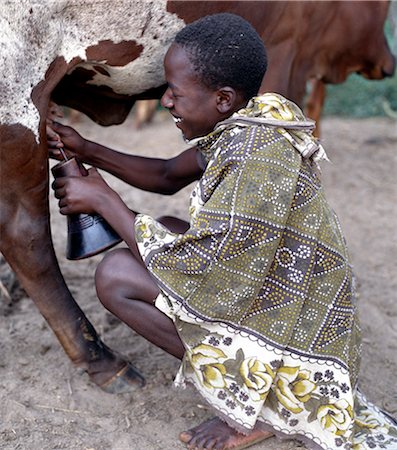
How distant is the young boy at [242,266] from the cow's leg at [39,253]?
0.15m

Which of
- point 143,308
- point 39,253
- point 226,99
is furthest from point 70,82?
Result: point 143,308

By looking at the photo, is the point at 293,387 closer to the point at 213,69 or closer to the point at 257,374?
the point at 257,374

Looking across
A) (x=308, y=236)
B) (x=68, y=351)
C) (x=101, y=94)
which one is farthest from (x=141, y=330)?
(x=101, y=94)

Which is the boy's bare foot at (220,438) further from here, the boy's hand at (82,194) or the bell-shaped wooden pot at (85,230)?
the boy's hand at (82,194)

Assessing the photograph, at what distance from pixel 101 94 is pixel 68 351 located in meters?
0.91

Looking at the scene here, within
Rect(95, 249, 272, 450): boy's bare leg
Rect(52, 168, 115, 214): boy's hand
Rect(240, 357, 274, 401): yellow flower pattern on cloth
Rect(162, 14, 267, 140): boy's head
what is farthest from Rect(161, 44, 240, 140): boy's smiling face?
Rect(240, 357, 274, 401): yellow flower pattern on cloth

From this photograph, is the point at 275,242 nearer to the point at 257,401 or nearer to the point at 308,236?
the point at 308,236

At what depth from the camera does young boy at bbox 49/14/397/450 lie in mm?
2047

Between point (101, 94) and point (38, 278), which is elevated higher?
point (101, 94)

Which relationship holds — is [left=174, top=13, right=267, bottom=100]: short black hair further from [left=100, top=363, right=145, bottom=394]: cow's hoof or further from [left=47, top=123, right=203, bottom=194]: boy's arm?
[left=100, top=363, right=145, bottom=394]: cow's hoof

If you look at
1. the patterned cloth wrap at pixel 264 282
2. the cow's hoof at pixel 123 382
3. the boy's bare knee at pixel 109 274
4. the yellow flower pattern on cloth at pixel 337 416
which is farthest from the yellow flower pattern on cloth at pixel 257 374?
the cow's hoof at pixel 123 382

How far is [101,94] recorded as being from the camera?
2.81m

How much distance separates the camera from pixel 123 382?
261 cm

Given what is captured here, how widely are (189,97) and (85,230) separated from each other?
51cm
